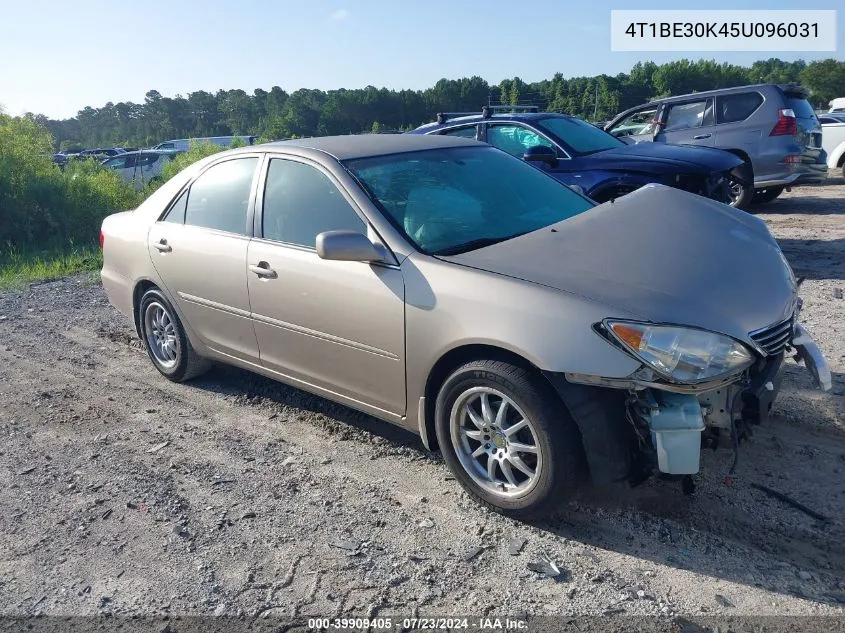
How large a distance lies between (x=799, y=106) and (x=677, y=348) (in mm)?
9566

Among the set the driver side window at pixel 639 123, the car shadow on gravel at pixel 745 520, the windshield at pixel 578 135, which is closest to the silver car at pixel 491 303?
the car shadow on gravel at pixel 745 520

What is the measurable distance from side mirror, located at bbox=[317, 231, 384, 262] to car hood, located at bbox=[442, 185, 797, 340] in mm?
392

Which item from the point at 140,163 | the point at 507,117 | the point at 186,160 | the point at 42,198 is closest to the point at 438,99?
the point at 140,163

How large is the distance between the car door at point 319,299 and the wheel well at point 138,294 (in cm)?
141

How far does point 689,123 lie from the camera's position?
446 inches

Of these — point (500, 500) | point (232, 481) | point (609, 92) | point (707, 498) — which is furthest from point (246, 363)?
point (609, 92)

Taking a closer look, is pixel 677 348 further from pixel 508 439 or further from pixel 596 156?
pixel 596 156

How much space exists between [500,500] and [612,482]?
55 centimetres

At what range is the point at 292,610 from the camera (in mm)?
2787

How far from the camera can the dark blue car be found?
7027 mm

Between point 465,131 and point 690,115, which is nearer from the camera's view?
point 465,131

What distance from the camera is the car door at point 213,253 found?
14.3ft

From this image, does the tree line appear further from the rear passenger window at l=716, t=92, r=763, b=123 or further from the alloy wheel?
the alloy wheel

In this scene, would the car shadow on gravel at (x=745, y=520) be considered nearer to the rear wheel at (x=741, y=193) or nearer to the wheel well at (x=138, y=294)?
the wheel well at (x=138, y=294)
